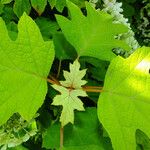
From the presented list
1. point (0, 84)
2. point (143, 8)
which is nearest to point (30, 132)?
point (0, 84)

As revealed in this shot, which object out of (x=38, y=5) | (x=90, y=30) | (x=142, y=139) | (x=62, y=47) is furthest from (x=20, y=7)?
(x=142, y=139)

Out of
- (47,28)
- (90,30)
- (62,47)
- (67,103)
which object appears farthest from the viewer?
(47,28)

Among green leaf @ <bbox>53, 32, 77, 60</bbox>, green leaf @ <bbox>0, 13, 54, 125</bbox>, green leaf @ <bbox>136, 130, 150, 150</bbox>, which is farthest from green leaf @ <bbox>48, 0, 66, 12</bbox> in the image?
green leaf @ <bbox>136, 130, 150, 150</bbox>

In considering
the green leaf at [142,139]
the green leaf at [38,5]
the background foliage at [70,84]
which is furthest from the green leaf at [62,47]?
the green leaf at [142,139]

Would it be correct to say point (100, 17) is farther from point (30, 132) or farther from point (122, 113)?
point (30, 132)

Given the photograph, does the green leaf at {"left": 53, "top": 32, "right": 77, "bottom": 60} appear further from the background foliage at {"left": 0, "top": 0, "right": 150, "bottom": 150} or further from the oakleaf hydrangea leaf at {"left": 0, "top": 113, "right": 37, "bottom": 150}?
the oakleaf hydrangea leaf at {"left": 0, "top": 113, "right": 37, "bottom": 150}

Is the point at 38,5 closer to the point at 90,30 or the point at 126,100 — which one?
the point at 90,30

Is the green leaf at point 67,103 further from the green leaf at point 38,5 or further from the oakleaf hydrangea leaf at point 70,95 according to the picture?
the green leaf at point 38,5
